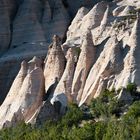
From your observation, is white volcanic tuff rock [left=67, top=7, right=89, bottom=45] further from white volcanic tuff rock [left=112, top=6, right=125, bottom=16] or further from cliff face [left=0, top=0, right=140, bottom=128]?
white volcanic tuff rock [left=112, top=6, right=125, bottom=16]

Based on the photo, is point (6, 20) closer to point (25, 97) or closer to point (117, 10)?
point (117, 10)

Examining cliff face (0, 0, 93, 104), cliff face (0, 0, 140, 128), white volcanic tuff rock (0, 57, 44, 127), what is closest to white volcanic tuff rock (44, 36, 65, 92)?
cliff face (0, 0, 140, 128)

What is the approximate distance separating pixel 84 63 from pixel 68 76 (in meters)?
1.34

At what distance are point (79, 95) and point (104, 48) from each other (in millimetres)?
3765

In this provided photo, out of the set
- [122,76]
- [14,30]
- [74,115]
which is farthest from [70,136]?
[14,30]

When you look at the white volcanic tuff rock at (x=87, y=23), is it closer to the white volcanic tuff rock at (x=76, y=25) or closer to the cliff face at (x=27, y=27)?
the white volcanic tuff rock at (x=76, y=25)

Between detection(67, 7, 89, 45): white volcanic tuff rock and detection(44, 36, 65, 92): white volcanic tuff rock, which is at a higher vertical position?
detection(44, 36, 65, 92): white volcanic tuff rock

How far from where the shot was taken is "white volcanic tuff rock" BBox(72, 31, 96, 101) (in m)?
65.7

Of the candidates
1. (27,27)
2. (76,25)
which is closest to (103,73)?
(76,25)

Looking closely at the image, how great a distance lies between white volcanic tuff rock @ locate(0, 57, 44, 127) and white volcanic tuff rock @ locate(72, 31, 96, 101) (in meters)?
2.67

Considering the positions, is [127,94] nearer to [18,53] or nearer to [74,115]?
[74,115]

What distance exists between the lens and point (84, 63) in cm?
6662

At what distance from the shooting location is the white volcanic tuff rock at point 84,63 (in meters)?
65.7

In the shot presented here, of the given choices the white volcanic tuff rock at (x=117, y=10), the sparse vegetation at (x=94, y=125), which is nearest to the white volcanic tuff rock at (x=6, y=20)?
the white volcanic tuff rock at (x=117, y=10)
